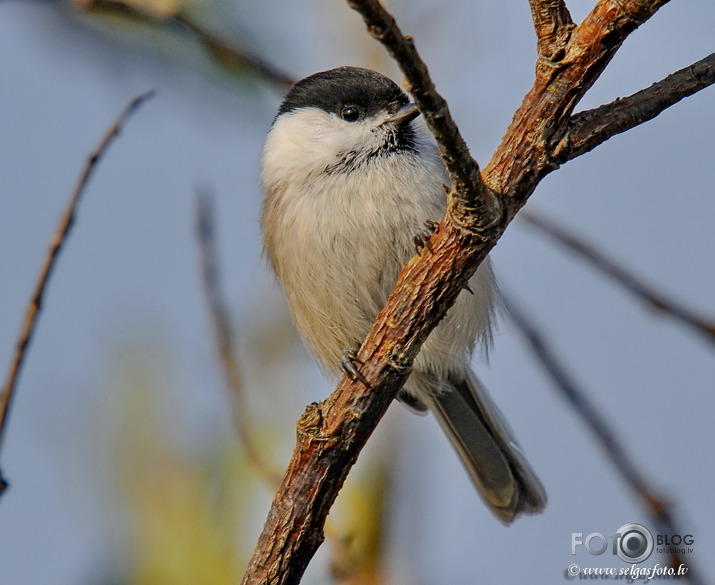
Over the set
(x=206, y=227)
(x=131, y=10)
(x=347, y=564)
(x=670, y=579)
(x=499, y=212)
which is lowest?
(x=670, y=579)

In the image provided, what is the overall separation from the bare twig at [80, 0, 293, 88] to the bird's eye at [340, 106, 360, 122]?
0.82 feet

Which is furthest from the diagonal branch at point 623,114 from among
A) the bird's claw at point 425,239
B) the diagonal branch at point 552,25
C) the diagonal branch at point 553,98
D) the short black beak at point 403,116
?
the short black beak at point 403,116

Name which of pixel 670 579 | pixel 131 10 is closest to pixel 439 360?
pixel 670 579

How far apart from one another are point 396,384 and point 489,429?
1346mm

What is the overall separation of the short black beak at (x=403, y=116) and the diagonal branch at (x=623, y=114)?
1065mm

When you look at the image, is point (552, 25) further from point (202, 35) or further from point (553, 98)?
point (202, 35)

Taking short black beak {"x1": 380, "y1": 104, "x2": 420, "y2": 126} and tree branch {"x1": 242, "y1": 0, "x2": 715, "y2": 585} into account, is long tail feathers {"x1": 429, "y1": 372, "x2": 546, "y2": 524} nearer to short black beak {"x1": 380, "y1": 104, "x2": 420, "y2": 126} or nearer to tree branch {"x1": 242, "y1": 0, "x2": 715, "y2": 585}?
short black beak {"x1": 380, "y1": 104, "x2": 420, "y2": 126}

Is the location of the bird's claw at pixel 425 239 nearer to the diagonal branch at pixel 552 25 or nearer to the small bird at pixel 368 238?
the small bird at pixel 368 238

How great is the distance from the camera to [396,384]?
2088 millimetres

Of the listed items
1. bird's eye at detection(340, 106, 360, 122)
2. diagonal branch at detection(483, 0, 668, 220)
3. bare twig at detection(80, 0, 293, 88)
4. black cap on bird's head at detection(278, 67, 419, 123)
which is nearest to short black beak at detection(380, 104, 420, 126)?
black cap on bird's head at detection(278, 67, 419, 123)

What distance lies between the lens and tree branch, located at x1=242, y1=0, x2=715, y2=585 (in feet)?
5.56

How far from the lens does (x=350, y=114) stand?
3.06 meters

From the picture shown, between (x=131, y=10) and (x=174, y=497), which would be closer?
(x=131, y=10)

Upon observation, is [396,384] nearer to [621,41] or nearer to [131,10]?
[621,41]
